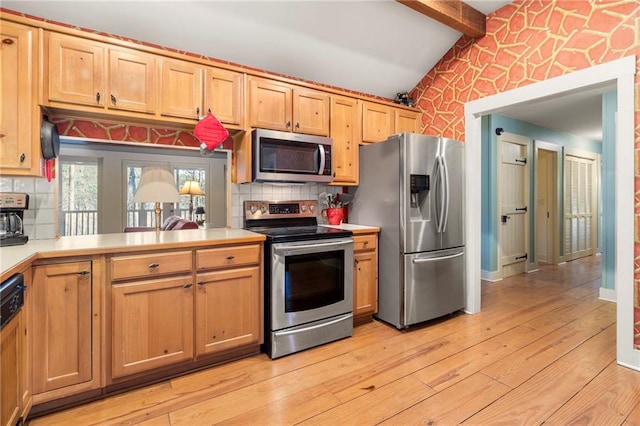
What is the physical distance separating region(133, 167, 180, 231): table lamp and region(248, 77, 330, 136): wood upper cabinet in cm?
82

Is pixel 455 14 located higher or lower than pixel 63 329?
higher

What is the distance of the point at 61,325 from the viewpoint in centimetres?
174

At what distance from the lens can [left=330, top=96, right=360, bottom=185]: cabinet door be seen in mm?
3105

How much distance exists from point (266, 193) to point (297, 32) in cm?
147

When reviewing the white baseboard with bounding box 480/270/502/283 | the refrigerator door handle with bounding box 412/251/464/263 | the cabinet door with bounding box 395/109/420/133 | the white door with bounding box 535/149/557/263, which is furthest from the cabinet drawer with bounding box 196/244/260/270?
the white door with bounding box 535/149/557/263

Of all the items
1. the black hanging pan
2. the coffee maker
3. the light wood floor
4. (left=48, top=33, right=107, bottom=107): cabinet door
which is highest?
(left=48, top=33, right=107, bottom=107): cabinet door

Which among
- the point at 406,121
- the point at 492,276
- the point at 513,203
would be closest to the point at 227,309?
the point at 406,121

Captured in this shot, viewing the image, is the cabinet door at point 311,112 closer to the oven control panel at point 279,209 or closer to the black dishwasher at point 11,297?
the oven control panel at point 279,209

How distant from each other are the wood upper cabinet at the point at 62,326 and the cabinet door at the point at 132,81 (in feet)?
3.66

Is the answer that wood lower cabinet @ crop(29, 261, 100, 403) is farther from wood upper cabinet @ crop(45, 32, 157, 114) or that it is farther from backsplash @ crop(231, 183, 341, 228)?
backsplash @ crop(231, 183, 341, 228)

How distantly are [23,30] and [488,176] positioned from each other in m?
5.06

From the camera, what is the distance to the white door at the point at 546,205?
562cm

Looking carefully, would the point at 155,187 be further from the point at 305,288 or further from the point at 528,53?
the point at 528,53

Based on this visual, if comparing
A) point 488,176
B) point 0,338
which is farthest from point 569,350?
point 0,338
